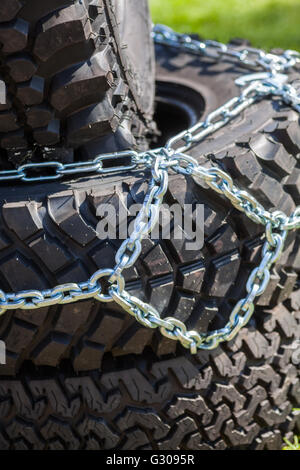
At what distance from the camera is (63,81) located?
1091 millimetres

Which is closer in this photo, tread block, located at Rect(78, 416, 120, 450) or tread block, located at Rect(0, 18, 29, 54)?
tread block, located at Rect(0, 18, 29, 54)

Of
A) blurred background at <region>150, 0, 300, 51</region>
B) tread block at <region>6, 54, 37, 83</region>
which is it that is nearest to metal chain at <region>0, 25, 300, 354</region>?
tread block at <region>6, 54, 37, 83</region>

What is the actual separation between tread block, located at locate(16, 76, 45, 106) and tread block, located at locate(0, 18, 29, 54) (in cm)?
6

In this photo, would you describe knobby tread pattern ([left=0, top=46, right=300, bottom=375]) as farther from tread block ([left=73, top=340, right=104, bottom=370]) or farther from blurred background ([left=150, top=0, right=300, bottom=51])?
blurred background ([left=150, top=0, right=300, bottom=51])

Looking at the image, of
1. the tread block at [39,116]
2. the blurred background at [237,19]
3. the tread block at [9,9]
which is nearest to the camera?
the tread block at [9,9]

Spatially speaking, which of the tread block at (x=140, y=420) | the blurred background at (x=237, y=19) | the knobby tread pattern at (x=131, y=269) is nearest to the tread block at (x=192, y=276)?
the knobby tread pattern at (x=131, y=269)

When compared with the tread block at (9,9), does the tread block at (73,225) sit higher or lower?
lower

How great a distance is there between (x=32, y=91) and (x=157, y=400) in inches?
24.8

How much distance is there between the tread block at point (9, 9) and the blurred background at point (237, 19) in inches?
98.1

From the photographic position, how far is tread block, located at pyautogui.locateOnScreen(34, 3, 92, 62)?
40.8 inches

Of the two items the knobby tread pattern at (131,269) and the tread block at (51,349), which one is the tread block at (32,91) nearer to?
the knobby tread pattern at (131,269)

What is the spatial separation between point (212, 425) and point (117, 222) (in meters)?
0.48

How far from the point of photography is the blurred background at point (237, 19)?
343 cm
